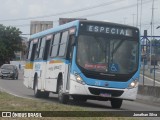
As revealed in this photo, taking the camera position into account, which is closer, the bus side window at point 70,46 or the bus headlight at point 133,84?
the bus side window at point 70,46

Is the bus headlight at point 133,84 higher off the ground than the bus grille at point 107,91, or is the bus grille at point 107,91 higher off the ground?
the bus headlight at point 133,84

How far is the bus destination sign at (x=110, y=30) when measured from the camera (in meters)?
19.2

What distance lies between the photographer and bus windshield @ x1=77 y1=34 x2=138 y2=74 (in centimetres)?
1891

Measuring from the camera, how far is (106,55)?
1900 cm

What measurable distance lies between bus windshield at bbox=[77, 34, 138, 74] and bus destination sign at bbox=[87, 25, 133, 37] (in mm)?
209

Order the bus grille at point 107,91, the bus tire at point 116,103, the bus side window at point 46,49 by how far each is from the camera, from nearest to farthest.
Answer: the bus grille at point 107,91, the bus tire at point 116,103, the bus side window at point 46,49

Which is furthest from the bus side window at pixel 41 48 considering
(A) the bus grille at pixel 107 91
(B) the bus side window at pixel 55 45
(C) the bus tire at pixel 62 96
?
(A) the bus grille at pixel 107 91

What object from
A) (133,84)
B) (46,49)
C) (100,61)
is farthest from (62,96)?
(46,49)

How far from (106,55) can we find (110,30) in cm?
102

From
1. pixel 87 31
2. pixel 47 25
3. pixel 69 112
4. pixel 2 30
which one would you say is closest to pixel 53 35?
pixel 87 31

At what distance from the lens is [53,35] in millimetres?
22391

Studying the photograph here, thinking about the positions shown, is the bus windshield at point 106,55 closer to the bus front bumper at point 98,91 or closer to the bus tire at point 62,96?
the bus front bumper at point 98,91

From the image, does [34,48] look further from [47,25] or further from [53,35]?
[47,25]

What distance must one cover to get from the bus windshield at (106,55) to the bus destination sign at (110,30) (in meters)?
0.21
